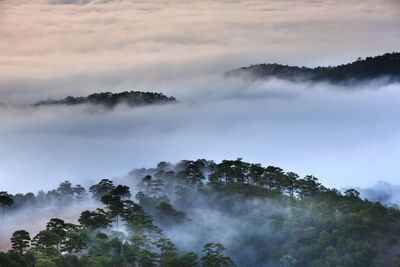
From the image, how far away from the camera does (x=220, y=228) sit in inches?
3841

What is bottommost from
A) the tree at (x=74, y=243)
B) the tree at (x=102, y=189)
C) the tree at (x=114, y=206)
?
the tree at (x=74, y=243)

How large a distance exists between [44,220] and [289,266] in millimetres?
47015

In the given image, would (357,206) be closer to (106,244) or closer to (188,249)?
(188,249)

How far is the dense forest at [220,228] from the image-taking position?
3014 inches

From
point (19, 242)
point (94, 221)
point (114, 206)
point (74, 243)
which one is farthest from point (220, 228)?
point (19, 242)

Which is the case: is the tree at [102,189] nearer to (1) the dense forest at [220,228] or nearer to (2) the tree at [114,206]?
(1) the dense forest at [220,228]

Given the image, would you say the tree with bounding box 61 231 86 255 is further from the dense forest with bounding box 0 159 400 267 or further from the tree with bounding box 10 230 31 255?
the tree with bounding box 10 230 31 255

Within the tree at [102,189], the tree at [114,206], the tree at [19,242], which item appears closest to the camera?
the tree at [19,242]

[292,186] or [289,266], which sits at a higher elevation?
[292,186]

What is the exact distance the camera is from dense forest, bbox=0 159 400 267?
76.6 metres

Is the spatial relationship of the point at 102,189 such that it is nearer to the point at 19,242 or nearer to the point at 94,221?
the point at 94,221

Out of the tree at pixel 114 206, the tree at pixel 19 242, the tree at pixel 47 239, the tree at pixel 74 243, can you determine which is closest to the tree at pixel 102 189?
the tree at pixel 114 206

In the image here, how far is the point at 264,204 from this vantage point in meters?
100

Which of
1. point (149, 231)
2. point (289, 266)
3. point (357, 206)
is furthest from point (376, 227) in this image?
point (149, 231)
